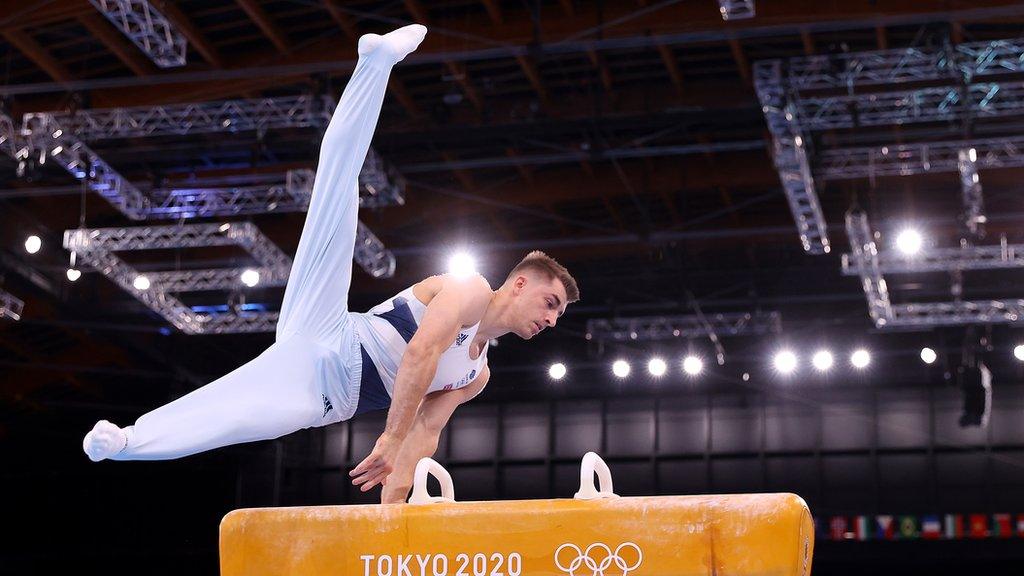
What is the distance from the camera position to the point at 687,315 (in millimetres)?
16375

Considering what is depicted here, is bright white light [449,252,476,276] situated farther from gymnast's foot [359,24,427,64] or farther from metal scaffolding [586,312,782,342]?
gymnast's foot [359,24,427,64]

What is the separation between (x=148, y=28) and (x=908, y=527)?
13.9m

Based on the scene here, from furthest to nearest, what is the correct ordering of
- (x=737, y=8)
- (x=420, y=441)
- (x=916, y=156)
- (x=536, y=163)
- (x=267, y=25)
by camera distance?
(x=536, y=163), (x=916, y=156), (x=267, y=25), (x=737, y=8), (x=420, y=441)

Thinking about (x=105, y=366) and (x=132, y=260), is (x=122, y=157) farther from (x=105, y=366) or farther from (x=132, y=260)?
(x=105, y=366)

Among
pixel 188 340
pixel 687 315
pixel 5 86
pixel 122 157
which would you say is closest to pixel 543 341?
pixel 687 315

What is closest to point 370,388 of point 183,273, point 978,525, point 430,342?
point 430,342

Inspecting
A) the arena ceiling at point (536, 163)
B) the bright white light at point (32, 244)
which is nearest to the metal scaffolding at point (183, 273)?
the arena ceiling at point (536, 163)

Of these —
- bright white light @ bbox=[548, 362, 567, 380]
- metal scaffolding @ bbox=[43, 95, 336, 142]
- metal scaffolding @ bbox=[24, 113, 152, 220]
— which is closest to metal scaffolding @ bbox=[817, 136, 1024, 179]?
metal scaffolding @ bbox=[43, 95, 336, 142]

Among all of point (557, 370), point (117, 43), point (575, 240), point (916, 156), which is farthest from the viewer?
point (557, 370)

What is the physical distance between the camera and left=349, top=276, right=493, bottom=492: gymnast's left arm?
388 cm

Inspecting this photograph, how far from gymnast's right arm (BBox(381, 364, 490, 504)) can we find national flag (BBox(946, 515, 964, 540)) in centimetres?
1518

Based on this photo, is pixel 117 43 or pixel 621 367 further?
pixel 621 367

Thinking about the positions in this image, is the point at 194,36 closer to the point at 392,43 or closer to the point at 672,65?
the point at 672,65

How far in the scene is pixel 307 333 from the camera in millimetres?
4320
